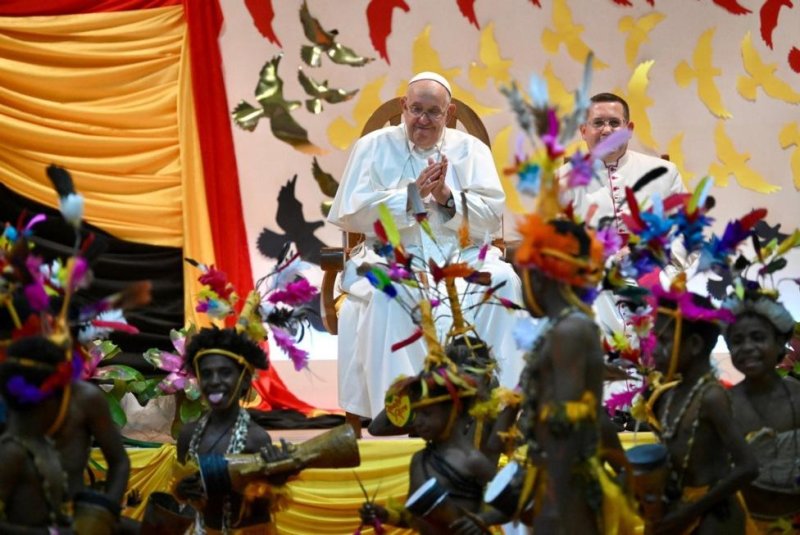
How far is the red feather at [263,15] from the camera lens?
26.2ft

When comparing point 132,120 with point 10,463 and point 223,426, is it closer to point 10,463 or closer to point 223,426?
point 223,426

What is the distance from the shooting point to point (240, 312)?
4.66 metres

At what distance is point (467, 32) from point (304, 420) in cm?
269

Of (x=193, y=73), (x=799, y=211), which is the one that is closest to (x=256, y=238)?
(x=193, y=73)

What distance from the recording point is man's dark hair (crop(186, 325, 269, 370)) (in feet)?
14.6

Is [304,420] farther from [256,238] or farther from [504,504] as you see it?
[504,504]

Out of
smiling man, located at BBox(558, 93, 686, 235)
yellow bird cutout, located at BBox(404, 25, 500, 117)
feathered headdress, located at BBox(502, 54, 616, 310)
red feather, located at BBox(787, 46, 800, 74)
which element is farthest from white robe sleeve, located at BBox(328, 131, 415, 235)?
red feather, located at BBox(787, 46, 800, 74)

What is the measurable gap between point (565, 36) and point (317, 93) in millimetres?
1556

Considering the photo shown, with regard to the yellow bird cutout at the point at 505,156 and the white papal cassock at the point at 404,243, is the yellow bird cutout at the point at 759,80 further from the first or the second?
the white papal cassock at the point at 404,243

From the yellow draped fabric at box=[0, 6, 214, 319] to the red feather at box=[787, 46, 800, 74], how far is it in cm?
364

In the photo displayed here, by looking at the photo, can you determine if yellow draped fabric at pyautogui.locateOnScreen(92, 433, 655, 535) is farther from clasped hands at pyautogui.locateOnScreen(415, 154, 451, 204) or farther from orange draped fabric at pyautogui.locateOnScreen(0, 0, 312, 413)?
orange draped fabric at pyautogui.locateOnScreen(0, 0, 312, 413)

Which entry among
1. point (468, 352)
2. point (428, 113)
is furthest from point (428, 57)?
point (468, 352)

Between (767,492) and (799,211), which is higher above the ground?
(799,211)

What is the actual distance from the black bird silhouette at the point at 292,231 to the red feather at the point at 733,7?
279 cm
